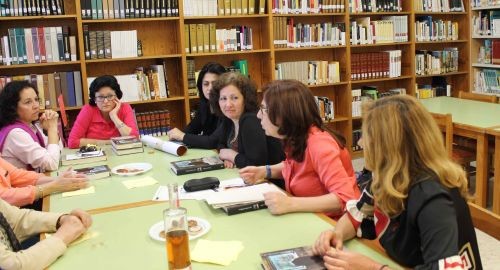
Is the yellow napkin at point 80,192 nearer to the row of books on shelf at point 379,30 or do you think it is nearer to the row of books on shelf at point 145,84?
the row of books on shelf at point 145,84

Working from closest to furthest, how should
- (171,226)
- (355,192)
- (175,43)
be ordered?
(171,226) → (355,192) → (175,43)

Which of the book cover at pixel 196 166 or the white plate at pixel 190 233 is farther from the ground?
the book cover at pixel 196 166

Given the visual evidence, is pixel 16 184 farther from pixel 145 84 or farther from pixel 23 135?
pixel 145 84

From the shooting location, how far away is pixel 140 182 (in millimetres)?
2377

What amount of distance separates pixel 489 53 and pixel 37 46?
5017 mm

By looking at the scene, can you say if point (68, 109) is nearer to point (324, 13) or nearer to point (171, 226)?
point (324, 13)

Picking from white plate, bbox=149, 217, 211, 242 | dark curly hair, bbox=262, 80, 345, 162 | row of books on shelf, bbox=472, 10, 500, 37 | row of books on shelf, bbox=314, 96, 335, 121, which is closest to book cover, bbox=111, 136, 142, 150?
dark curly hair, bbox=262, 80, 345, 162

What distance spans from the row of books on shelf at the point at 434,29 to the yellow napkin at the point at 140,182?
4338 mm

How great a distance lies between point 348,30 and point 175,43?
6.12 ft

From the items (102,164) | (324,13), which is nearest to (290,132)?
(102,164)

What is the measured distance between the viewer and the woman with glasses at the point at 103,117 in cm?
362

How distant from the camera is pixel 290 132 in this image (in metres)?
2.06

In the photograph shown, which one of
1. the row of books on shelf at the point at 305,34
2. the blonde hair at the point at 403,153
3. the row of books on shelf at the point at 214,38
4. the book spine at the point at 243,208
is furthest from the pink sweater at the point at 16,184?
the row of books on shelf at the point at 305,34

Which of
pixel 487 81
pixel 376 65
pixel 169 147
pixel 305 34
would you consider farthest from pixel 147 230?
pixel 487 81
